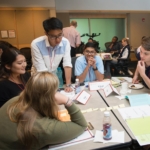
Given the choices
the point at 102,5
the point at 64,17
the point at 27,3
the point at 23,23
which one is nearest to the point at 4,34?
the point at 23,23

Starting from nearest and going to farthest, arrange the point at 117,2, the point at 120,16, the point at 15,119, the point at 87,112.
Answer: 1. the point at 15,119
2. the point at 87,112
3. the point at 117,2
4. the point at 120,16

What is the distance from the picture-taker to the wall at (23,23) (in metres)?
5.48

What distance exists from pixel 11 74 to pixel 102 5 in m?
4.88

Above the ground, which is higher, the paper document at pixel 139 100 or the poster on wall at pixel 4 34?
the poster on wall at pixel 4 34

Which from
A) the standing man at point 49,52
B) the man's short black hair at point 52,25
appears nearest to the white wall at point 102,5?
the standing man at point 49,52

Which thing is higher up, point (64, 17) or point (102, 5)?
point (102, 5)

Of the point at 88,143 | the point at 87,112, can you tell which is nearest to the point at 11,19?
the point at 87,112

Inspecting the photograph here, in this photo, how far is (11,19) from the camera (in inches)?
218

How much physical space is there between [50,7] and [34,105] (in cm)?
494

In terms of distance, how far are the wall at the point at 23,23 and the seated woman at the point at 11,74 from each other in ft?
14.4

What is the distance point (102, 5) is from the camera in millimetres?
5633

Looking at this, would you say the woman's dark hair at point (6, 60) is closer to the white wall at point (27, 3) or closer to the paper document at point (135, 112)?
the paper document at point (135, 112)

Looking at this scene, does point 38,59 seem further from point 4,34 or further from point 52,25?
point 4,34

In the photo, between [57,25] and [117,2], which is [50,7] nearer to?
[117,2]
